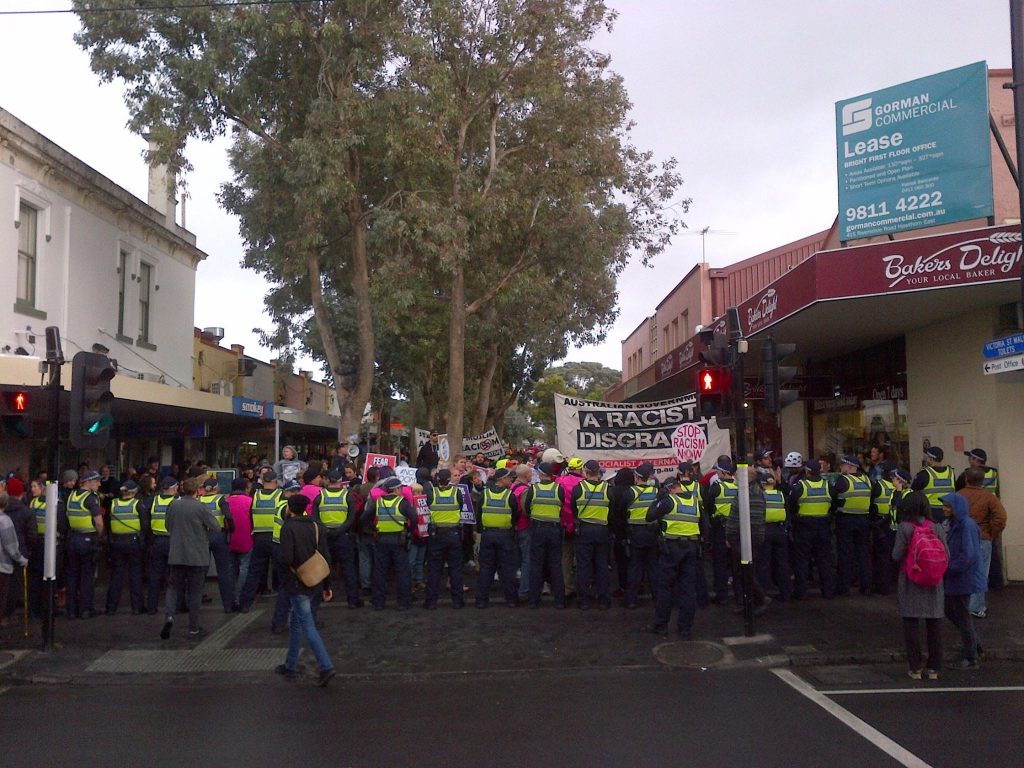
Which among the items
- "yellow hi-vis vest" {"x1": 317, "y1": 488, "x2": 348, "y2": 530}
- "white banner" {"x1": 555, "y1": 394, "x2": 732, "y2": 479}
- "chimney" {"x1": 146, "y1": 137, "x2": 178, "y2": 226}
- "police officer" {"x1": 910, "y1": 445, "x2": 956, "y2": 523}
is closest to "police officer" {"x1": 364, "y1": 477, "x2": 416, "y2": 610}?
"yellow hi-vis vest" {"x1": 317, "y1": 488, "x2": 348, "y2": 530}

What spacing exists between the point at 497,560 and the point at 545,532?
2.58ft

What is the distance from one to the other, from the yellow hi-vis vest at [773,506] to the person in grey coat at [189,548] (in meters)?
6.53

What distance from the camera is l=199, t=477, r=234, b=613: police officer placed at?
39.4ft

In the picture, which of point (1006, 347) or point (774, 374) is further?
point (1006, 347)

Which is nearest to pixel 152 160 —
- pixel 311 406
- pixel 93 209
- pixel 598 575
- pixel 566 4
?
pixel 93 209

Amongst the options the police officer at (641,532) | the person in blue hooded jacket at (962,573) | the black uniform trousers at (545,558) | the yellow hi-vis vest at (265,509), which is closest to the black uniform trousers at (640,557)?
the police officer at (641,532)

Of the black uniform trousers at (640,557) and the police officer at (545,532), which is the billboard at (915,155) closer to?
the black uniform trousers at (640,557)

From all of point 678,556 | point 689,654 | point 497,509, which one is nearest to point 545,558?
point 497,509

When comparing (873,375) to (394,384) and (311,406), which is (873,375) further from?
(311,406)

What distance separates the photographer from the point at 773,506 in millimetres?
11922

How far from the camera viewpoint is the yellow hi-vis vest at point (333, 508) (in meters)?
12.0

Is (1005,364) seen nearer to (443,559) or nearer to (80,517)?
(443,559)

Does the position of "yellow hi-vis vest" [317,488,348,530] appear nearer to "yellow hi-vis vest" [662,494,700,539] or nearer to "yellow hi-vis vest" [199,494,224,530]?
"yellow hi-vis vest" [199,494,224,530]

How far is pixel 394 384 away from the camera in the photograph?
34.5 m
